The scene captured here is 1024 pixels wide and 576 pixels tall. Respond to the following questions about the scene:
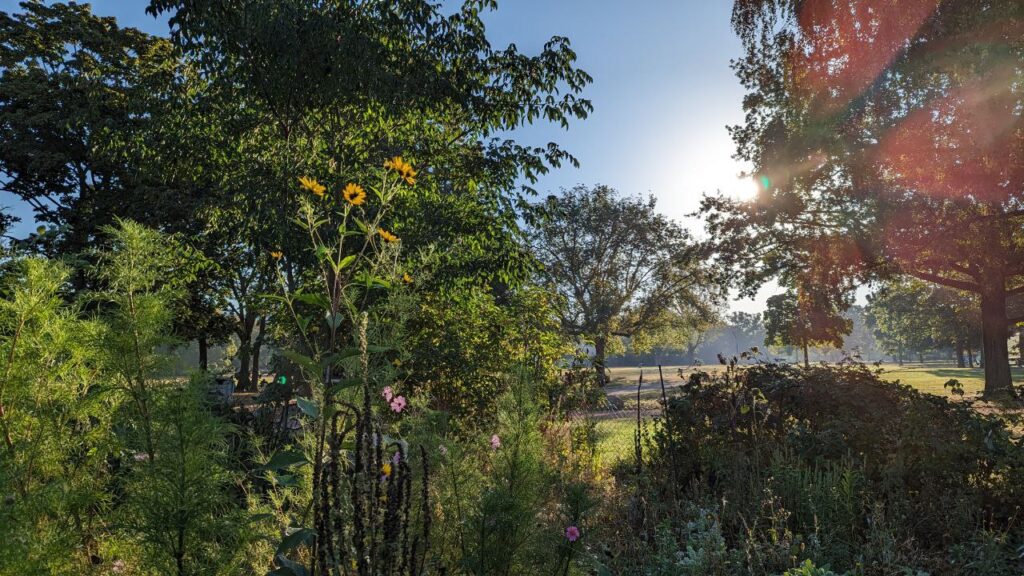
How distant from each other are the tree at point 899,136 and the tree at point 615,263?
1158 cm

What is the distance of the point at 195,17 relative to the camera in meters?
6.12

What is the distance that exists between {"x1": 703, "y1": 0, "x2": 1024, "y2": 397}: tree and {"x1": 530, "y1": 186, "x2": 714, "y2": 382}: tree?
38.0 feet

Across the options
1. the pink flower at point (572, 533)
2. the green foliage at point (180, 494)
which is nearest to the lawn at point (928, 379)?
the pink flower at point (572, 533)

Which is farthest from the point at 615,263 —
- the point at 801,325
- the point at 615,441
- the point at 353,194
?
the point at 353,194

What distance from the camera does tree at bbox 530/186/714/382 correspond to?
2988 centimetres

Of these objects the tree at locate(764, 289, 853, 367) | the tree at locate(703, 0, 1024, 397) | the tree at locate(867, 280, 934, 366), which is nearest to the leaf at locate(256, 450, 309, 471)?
the tree at locate(703, 0, 1024, 397)

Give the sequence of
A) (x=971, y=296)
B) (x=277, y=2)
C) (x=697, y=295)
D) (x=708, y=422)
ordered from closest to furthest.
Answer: (x=277, y=2) → (x=708, y=422) → (x=697, y=295) → (x=971, y=296)

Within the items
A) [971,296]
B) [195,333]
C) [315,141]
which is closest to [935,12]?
[315,141]

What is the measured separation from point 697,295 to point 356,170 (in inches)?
1042

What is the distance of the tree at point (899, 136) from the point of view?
11.4 metres

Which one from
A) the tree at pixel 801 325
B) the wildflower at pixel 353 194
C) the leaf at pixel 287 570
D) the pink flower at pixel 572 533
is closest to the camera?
the leaf at pixel 287 570

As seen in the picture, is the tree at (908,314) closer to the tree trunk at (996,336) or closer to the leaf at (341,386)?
the tree trunk at (996,336)

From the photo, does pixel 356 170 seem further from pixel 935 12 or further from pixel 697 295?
pixel 697 295

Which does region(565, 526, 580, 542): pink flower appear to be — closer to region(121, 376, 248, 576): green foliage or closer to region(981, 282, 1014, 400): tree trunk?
region(121, 376, 248, 576): green foliage
